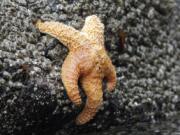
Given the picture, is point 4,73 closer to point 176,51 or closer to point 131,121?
point 131,121

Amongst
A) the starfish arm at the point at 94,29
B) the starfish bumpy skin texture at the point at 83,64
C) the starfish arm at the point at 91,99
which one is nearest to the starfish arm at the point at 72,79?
the starfish bumpy skin texture at the point at 83,64

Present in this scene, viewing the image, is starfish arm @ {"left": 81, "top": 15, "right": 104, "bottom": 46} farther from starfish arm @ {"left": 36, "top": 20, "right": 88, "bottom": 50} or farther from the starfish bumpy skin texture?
starfish arm @ {"left": 36, "top": 20, "right": 88, "bottom": 50}

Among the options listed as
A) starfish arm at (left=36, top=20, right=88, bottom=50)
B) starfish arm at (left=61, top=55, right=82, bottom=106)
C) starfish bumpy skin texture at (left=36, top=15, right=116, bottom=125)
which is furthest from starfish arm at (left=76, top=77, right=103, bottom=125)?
starfish arm at (left=36, top=20, right=88, bottom=50)

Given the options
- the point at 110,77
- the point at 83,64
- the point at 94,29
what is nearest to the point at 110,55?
the point at 110,77

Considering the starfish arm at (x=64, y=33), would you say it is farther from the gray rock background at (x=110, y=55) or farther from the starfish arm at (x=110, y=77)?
the starfish arm at (x=110, y=77)

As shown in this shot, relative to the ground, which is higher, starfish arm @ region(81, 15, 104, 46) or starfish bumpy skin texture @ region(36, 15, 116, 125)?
starfish arm @ region(81, 15, 104, 46)

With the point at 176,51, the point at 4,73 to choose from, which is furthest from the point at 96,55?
the point at 176,51

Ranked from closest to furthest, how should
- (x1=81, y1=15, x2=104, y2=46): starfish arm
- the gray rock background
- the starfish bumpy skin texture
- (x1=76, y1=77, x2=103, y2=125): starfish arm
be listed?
the gray rock background < the starfish bumpy skin texture < (x1=76, y1=77, x2=103, y2=125): starfish arm < (x1=81, y1=15, x2=104, y2=46): starfish arm
